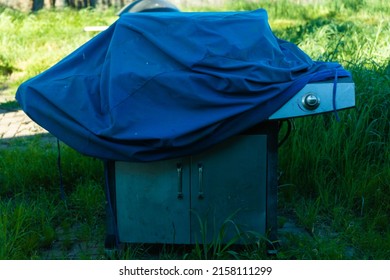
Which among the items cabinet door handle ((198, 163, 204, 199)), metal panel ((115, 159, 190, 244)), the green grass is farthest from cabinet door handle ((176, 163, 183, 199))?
the green grass

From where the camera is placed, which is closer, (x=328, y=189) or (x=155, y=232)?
(x=155, y=232)

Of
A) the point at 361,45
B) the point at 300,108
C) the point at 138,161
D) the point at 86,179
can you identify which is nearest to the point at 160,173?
the point at 138,161

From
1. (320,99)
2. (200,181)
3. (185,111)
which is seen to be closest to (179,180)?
(200,181)

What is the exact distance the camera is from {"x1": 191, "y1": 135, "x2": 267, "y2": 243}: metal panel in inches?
154

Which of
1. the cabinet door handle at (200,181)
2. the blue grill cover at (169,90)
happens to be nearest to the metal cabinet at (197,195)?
the cabinet door handle at (200,181)

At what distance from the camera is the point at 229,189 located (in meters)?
3.99

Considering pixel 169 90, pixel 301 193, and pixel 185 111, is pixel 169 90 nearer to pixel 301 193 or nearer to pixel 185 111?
pixel 185 111

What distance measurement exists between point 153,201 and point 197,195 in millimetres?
285

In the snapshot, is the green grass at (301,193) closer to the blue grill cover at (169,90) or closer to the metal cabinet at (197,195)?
the metal cabinet at (197,195)

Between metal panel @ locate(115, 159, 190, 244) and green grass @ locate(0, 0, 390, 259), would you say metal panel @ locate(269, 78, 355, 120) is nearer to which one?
metal panel @ locate(115, 159, 190, 244)

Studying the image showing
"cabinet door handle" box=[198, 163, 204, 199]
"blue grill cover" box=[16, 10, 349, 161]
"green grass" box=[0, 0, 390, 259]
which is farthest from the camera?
"green grass" box=[0, 0, 390, 259]

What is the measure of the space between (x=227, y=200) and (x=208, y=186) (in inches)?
6.2

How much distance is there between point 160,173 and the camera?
3.96 meters
